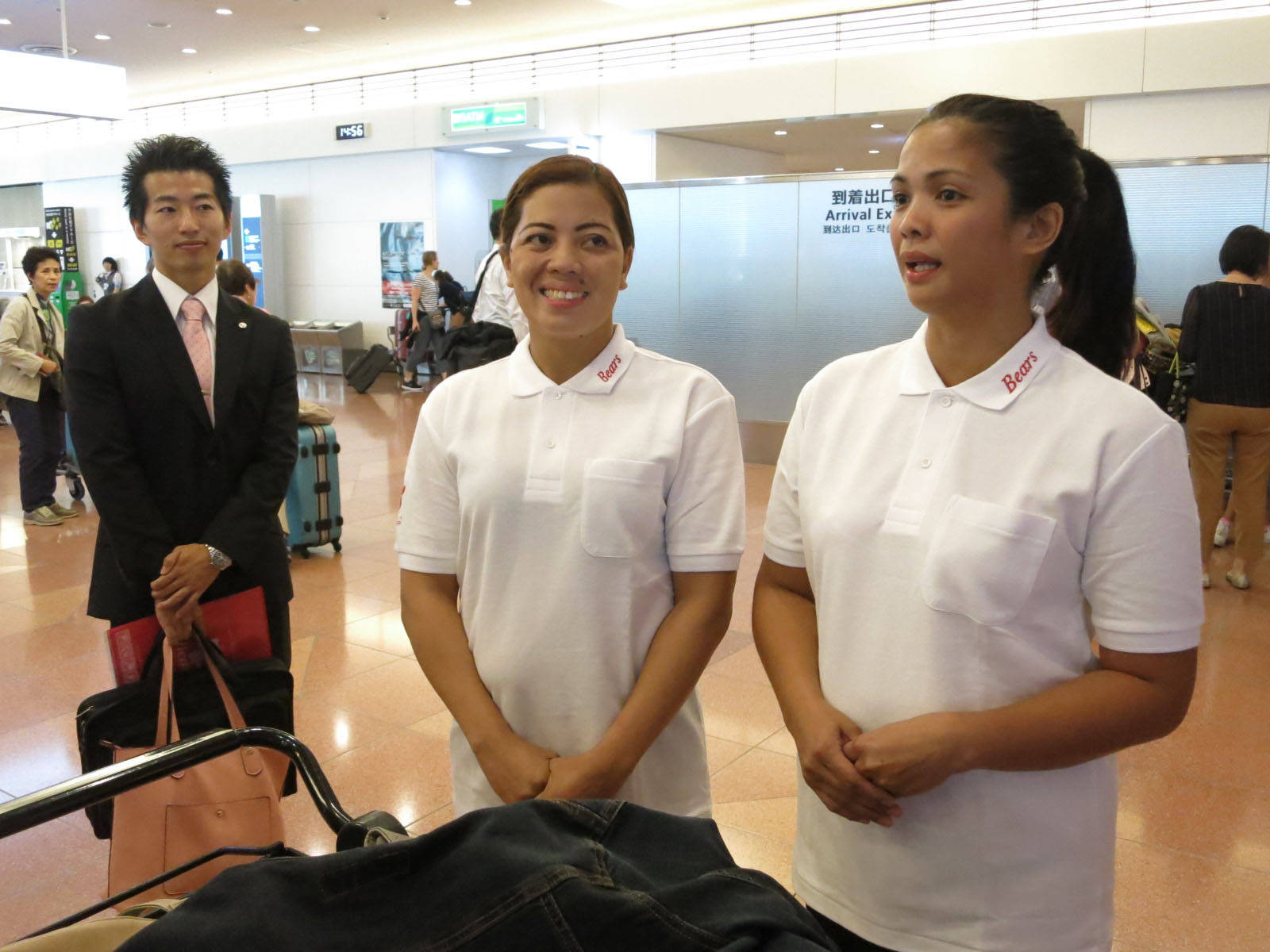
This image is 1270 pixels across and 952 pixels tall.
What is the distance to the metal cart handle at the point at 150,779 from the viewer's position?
1.25 meters

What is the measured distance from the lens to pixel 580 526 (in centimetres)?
165

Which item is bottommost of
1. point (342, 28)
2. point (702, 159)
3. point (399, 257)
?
point (399, 257)

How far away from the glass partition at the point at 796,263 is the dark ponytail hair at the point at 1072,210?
7.45 metres

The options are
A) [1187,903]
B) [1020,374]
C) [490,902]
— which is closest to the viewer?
[490,902]

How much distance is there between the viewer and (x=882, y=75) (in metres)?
12.2

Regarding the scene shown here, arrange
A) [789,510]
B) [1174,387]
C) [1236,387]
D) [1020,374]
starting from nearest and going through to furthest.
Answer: [1020,374] < [789,510] < [1236,387] < [1174,387]

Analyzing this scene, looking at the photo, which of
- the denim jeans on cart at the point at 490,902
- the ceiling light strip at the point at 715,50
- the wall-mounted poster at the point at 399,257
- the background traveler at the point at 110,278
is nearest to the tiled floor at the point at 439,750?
the denim jeans on cart at the point at 490,902

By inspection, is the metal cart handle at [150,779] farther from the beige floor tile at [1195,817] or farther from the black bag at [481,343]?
the black bag at [481,343]

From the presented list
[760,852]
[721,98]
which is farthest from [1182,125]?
[760,852]

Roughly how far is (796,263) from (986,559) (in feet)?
28.3

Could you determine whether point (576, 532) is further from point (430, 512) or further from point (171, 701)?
point (171, 701)

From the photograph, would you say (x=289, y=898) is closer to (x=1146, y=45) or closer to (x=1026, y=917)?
(x=1026, y=917)

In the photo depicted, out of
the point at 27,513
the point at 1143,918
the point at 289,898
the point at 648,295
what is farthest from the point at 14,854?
the point at 648,295

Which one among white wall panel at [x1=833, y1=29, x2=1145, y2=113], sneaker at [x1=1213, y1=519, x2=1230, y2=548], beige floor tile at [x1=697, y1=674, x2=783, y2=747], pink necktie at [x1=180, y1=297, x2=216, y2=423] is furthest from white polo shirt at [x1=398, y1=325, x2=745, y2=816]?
white wall panel at [x1=833, y1=29, x2=1145, y2=113]
